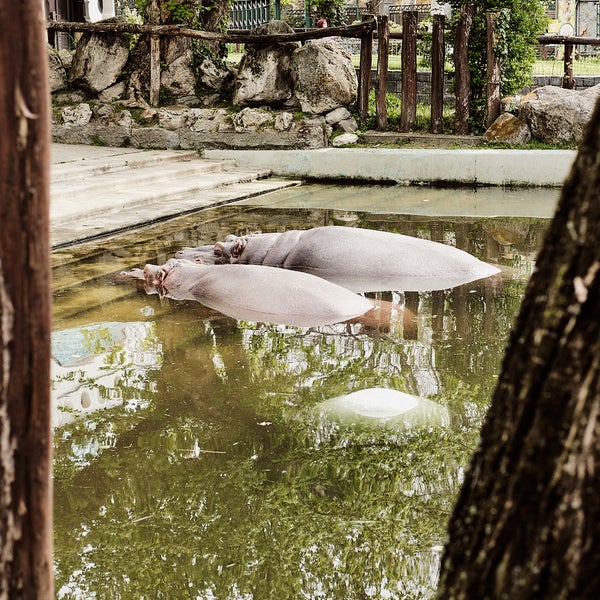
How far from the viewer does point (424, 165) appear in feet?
42.1

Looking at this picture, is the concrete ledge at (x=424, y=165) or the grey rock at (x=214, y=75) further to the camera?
the grey rock at (x=214, y=75)

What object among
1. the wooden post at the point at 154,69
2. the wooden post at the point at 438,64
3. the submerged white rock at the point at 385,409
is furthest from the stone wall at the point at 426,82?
the submerged white rock at the point at 385,409

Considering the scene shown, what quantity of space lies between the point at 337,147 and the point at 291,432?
32.2 ft

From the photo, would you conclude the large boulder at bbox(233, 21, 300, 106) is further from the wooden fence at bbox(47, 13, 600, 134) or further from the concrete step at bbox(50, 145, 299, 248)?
the concrete step at bbox(50, 145, 299, 248)

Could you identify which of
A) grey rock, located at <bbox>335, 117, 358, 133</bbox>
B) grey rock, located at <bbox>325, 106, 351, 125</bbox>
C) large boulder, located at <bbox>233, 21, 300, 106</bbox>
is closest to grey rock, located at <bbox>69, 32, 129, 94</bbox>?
large boulder, located at <bbox>233, 21, 300, 106</bbox>

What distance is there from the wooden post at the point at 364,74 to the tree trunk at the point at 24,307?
1282 centimetres

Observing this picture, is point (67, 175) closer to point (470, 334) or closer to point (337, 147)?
point (337, 147)

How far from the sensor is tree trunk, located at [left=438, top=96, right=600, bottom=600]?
133 cm

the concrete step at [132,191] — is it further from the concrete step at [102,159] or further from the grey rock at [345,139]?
the grey rock at [345,139]

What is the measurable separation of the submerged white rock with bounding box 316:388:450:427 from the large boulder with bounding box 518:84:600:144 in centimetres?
908

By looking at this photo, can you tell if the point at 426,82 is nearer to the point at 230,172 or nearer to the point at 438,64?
the point at 438,64

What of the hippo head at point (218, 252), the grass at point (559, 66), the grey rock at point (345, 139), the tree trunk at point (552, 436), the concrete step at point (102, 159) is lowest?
the hippo head at point (218, 252)

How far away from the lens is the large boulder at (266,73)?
14.1 m

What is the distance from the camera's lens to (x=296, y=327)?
241 inches
